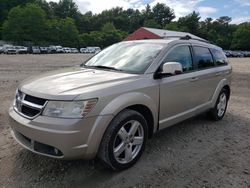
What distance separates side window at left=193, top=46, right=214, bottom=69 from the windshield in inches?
35.8

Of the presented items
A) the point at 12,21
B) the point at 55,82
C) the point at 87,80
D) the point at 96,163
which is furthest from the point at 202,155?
the point at 12,21

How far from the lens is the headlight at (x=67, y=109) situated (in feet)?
11.0

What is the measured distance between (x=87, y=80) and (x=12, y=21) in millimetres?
76409

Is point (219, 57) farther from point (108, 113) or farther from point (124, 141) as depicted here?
point (108, 113)

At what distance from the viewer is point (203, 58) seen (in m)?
5.59

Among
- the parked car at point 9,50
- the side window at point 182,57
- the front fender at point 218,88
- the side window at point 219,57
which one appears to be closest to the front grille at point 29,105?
the side window at point 182,57

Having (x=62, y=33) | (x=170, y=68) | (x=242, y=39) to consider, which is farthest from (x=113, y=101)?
(x=242, y=39)

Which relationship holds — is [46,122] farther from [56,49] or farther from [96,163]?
[56,49]

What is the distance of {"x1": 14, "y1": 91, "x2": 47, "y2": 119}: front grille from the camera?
3469 mm

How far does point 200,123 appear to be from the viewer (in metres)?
6.04

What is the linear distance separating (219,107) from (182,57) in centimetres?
186

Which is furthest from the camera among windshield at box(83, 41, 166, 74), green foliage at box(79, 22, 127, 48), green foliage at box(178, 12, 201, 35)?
green foliage at box(178, 12, 201, 35)

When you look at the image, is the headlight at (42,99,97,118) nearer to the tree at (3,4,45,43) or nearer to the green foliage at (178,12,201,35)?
the tree at (3,4,45,43)

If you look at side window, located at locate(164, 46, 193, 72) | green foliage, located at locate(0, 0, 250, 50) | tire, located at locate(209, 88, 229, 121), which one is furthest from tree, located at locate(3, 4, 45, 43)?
side window, located at locate(164, 46, 193, 72)
